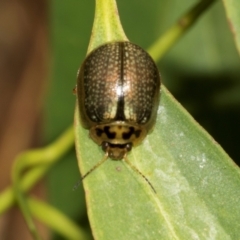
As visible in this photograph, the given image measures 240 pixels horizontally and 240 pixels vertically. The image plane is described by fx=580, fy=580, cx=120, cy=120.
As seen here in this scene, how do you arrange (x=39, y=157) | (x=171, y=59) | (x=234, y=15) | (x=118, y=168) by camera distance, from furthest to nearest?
(x=171, y=59) < (x=39, y=157) < (x=118, y=168) < (x=234, y=15)

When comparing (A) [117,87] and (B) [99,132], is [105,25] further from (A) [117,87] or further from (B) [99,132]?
(B) [99,132]

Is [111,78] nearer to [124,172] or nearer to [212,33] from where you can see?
[124,172]

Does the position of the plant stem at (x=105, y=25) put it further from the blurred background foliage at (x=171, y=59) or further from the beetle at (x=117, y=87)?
the blurred background foliage at (x=171, y=59)

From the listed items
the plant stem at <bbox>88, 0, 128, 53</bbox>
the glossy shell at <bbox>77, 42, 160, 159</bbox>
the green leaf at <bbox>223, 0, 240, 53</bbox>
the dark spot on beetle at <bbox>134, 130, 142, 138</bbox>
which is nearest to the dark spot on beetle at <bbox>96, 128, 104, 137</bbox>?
the glossy shell at <bbox>77, 42, 160, 159</bbox>

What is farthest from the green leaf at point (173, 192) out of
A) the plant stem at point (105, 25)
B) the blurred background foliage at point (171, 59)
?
the blurred background foliage at point (171, 59)

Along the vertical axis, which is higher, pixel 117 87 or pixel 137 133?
pixel 117 87

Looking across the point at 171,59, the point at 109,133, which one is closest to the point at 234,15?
the point at 109,133

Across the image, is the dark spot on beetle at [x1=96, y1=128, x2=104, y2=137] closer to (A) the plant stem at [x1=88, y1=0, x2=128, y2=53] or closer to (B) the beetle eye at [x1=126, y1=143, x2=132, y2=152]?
(B) the beetle eye at [x1=126, y1=143, x2=132, y2=152]
